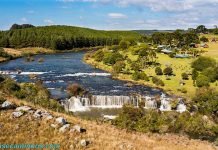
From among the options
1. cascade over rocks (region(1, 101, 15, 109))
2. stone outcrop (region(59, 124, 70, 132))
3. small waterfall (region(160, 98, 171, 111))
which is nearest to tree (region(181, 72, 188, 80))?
Result: small waterfall (region(160, 98, 171, 111))

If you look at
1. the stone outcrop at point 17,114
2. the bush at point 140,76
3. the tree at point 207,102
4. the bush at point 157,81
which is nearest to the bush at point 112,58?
the bush at point 140,76

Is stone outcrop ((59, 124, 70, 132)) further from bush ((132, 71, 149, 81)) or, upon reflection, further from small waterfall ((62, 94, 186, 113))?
bush ((132, 71, 149, 81))

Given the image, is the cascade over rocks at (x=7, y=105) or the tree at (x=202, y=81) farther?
the tree at (x=202, y=81)

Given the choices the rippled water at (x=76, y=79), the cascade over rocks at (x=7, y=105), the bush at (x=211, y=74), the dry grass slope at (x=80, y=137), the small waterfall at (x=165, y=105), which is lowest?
the small waterfall at (x=165, y=105)

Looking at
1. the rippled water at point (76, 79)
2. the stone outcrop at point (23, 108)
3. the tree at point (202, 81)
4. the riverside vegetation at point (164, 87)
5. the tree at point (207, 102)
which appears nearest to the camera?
the stone outcrop at point (23, 108)

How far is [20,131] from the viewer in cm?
2594

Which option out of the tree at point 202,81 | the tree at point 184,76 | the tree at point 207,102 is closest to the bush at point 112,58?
the tree at point 184,76

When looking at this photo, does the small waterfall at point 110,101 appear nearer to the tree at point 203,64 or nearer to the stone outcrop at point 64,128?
the tree at point 203,64

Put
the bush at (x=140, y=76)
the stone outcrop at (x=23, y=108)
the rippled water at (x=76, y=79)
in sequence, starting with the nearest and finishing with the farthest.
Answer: the stone outcrop at (x=23, y=108)
the rippled water at (x=76, y=79)
the bush at (x=140, y=76)

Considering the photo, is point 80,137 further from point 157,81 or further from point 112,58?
point 112,58

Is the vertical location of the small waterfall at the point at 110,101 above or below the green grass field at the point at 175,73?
below

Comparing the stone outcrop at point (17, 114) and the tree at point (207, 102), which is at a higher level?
the stone outcrop at point (17, 114)

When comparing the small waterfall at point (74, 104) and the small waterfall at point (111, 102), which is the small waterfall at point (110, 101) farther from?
the small waterfall at point (74, 104)

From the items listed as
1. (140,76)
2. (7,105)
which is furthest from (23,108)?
(140,76)
